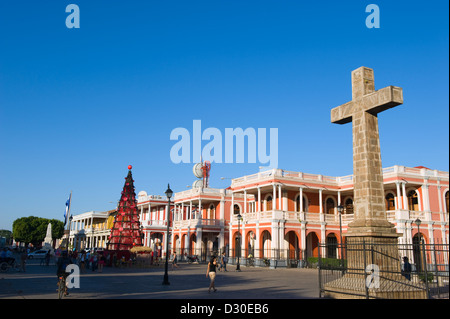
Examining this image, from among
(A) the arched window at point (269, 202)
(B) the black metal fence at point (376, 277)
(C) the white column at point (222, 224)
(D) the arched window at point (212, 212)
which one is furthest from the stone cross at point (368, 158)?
(D) the arched window at point (212, 212)

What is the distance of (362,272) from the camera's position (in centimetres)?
1150

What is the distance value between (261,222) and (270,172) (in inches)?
201

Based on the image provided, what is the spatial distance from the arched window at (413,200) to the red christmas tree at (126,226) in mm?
25977

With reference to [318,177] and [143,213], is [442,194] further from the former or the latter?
[143,213]

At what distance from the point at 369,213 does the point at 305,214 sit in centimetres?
2743

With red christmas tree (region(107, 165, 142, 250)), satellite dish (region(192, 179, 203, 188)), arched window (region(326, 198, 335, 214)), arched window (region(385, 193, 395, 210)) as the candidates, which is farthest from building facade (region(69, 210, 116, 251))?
arched window (region(385, 193, 395, 210))

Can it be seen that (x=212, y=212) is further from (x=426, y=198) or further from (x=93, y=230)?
(x=93, y=230)

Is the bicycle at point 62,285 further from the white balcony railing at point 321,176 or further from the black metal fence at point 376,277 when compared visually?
the white balcony railing at point 321,176

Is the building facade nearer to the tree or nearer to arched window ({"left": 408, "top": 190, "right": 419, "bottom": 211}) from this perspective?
the tree

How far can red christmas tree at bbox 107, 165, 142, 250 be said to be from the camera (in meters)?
33.9

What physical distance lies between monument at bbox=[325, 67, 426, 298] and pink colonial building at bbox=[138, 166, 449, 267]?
1999 cm

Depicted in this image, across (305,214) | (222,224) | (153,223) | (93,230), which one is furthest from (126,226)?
(93,230)
